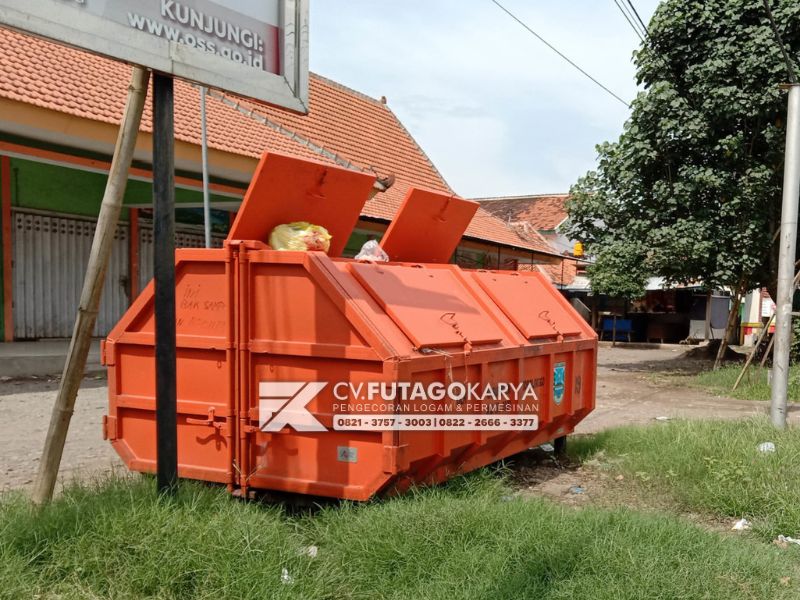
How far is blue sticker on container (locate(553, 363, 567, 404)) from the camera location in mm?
5680

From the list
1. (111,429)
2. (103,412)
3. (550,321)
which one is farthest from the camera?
(103,412)

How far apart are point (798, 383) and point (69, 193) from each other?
36.8 feet

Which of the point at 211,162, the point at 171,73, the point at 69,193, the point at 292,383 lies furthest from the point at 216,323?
the point at 69,193

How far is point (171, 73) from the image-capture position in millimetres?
3723

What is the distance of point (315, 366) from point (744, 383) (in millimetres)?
9658

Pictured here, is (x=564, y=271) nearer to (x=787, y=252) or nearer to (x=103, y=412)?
(x=787, y=252)

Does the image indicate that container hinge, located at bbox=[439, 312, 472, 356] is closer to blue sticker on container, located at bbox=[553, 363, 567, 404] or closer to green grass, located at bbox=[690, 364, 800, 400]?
blue sticker on container, located at bbox=[553, 363, 567, 404]

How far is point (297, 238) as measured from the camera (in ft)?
15.1

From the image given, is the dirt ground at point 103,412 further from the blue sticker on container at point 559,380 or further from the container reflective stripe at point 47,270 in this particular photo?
the container reflective stripe at point 47,270

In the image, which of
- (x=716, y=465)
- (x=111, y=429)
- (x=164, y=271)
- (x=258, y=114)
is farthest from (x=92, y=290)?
(x=258, y=114)

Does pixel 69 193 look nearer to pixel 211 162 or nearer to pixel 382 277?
pixel 211 162

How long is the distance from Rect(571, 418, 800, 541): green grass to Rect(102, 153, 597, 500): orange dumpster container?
1178mm

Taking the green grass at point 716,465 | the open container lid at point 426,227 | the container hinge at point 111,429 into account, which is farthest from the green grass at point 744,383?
the container hinge at point 111,429

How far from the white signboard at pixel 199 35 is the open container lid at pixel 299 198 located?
0.44 m
